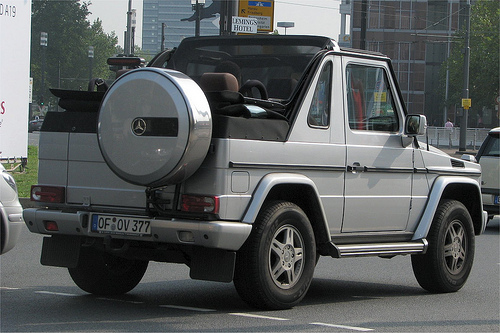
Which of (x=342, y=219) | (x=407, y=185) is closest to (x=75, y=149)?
(x=342, y=219)

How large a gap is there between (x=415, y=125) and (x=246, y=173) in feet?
7.64

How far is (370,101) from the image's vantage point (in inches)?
322

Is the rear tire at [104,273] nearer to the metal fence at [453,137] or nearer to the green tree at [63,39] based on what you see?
the metal fence at [453,137]

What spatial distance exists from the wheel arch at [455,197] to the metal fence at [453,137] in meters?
46.6

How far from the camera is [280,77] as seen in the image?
25.8 feet

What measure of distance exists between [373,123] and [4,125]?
13589 millimetres

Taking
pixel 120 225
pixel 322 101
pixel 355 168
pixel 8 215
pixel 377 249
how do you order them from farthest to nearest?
pixel 8 215 → pixel 377 249 → pixel 355 168 → pixel 322 101 → pixel 120 225

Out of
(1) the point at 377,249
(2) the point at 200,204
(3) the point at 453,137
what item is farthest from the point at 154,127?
(3) the point at 453,137

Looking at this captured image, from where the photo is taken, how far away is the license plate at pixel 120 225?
258 inches

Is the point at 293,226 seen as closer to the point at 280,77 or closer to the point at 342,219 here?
the point at 342,219

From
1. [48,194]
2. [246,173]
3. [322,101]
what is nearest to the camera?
[246,173]

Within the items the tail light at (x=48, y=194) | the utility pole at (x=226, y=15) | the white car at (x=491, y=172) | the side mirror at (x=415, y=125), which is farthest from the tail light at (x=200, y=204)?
the utility pole at (x=226, y=15)

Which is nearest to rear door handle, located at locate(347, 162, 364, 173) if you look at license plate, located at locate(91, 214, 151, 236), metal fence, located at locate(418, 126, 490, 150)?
license plate, located at locate(91, 214, 151, 236)

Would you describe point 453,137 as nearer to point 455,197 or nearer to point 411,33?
point 411,33
